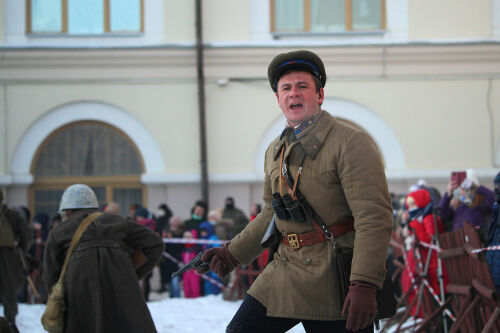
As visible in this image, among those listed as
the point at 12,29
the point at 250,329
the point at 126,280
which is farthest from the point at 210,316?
the point at 12,29

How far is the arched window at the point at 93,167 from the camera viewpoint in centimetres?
1283

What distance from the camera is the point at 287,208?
326 cm

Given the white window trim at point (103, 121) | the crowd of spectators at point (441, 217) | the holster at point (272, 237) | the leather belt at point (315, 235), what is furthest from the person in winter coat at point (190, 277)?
the leather belt at point (315, 235)

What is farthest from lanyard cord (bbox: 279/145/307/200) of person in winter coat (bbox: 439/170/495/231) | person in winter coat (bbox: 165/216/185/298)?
person in winter coat (bbox: 165/216/185/298)

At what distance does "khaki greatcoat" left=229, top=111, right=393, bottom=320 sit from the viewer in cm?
298

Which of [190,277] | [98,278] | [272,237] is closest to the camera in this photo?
[272,237]

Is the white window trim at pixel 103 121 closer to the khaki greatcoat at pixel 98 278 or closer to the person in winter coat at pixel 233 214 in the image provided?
the person in winter coat at pixel 233 214

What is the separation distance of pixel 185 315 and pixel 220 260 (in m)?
5.60

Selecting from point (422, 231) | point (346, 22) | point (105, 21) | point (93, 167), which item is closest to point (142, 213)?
point (93, 167)

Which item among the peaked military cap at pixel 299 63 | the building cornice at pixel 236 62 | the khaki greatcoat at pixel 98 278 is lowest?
the khaki greatcoat at pixel 98 278

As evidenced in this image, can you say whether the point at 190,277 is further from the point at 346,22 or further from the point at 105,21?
the point at 346,22

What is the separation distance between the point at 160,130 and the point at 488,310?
8.09 meters

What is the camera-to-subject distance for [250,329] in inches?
130

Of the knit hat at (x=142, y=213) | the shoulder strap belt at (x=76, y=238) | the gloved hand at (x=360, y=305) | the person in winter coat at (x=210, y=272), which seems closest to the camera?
the gloved hand at (x=360, y=305)
